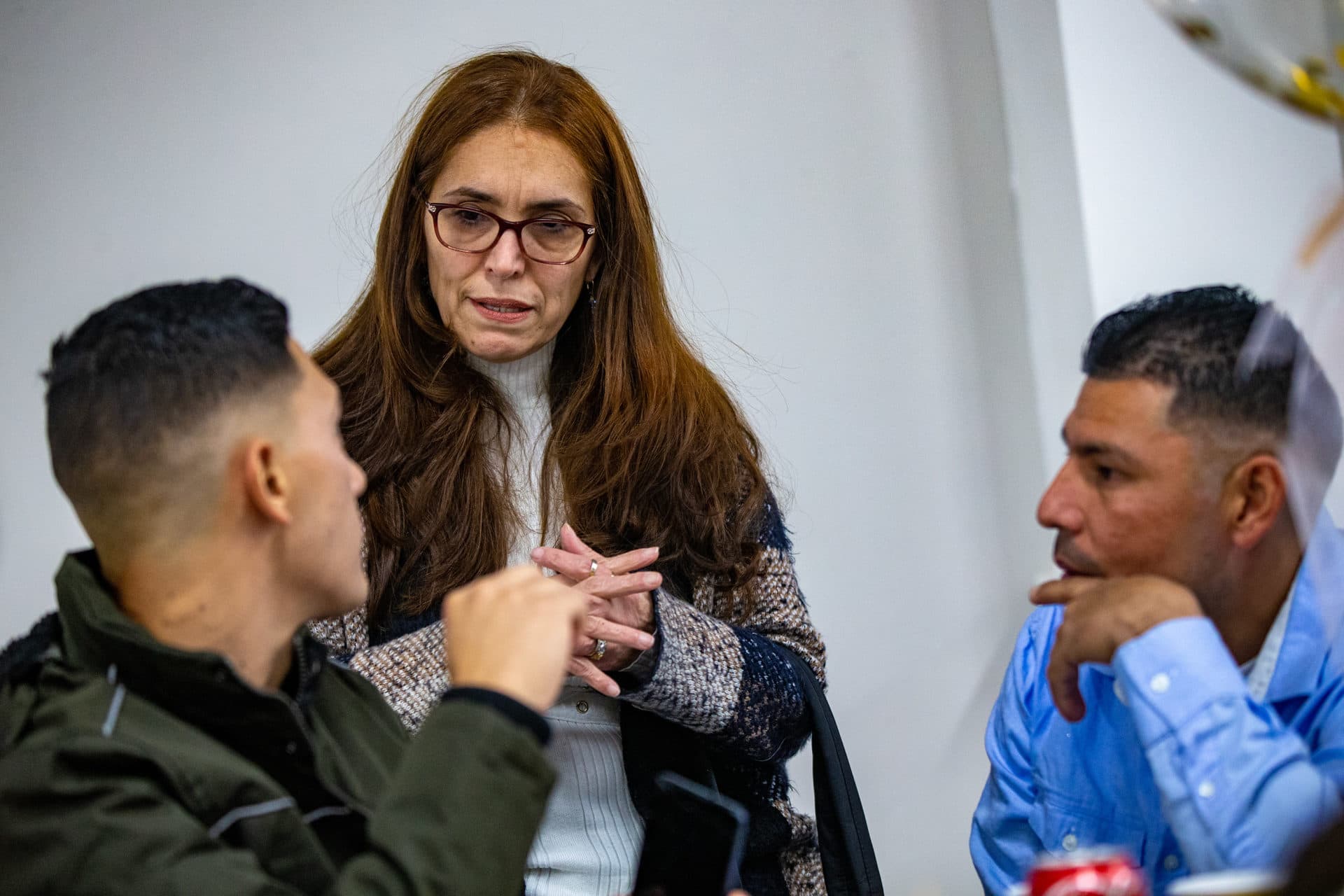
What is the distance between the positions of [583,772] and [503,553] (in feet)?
0.90

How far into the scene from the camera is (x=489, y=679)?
3.06 ft

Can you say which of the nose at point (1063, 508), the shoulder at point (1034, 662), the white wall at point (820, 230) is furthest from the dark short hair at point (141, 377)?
the white wall at point (820, 230)

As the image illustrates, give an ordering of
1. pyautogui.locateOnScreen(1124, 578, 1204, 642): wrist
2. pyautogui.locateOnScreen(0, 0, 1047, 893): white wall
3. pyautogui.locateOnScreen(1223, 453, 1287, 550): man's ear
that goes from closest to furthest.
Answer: pyautogui.locateOnScreen(1124, 578, 1204, 642): wrist, pyautogui.locateOnScreen(1223, 453, 1287, 550): man's ear, pyautogui.locateOnScreen(0, 0, 1047, 893): white wall

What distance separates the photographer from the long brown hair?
1615mm

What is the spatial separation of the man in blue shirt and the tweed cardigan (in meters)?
0.28

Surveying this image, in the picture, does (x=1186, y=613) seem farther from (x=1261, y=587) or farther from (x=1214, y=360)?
(x=1214, y=360)

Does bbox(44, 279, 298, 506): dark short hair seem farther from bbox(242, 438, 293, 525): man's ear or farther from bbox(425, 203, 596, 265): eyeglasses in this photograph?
bbox(425, 203, 596, 265): eyeglasses

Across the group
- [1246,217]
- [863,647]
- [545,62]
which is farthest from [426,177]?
[863,647]

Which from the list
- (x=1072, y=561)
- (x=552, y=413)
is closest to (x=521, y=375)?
(x=552, y=413)

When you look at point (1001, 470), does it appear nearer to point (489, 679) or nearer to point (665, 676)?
point (665, 676)

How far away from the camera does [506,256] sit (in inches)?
63.3

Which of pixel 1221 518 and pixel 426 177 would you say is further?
pixel 426 177

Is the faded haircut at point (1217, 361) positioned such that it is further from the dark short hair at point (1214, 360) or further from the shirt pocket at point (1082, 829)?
the shirt pocket at point (1082, 829)

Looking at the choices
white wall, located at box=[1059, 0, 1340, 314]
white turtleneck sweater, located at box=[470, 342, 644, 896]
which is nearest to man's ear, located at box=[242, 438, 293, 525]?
white turtleneck sweater, located at box=[470, 342, 644, 896]
